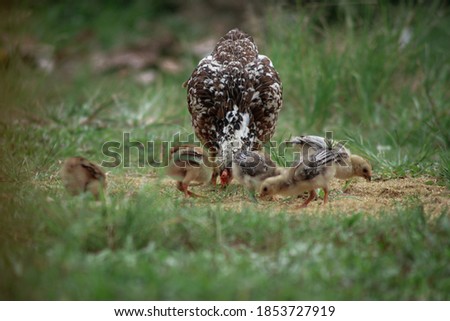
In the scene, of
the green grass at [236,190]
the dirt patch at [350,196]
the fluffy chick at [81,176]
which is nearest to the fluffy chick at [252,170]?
the dirt patch at [350,196]

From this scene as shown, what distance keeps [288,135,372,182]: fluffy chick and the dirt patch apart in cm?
16

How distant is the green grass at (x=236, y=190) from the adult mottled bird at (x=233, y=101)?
40cm

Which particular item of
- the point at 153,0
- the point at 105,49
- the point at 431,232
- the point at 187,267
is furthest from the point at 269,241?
the point at 153,0

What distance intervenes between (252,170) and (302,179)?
0.47 meters

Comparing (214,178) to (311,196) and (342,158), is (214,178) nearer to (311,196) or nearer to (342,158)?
(311,196)

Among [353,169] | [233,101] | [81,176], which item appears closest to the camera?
[81,176]

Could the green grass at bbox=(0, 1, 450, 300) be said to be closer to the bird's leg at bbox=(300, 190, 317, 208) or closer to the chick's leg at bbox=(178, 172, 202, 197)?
the chick's leg at bbox=(178, 172, 202, 197)

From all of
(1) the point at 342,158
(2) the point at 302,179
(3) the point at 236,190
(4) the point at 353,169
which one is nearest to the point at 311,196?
(2) the point at 302,179

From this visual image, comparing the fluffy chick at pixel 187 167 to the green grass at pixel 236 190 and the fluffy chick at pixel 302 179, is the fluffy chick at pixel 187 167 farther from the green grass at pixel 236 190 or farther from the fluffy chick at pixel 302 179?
the fluffy chick at pixel 302 179

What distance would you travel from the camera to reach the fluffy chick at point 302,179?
510 centimetres

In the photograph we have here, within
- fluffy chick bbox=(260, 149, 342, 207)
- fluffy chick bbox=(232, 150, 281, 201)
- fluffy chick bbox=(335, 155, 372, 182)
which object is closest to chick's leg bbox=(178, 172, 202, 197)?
fluffy chick bbox=(232, 150, 281, 201)

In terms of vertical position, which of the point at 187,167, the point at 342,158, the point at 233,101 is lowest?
the point at 187,167

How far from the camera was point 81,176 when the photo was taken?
5.02 metres

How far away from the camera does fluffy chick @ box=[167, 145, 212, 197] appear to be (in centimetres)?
553
